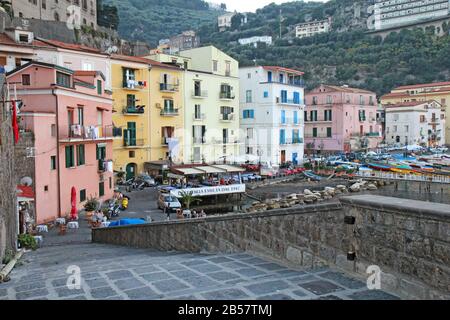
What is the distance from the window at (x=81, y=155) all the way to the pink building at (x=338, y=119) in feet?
149

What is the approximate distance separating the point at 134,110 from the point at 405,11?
13823cm

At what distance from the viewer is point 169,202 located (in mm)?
29938

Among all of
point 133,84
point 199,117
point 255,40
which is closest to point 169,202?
point 133,84

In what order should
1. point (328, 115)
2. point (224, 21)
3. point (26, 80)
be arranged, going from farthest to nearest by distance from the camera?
point (224, 21), point (328, 115), point (26, 80)

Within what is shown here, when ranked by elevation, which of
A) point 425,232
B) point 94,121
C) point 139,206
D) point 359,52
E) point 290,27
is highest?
point 290,27

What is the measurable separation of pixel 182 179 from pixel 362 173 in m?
19.6

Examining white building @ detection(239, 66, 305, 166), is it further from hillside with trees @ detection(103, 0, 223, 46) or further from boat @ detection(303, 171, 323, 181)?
hillside with trees @ detection(103, 0, 223, 46)

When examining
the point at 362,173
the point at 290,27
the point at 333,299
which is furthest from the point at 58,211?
the point at 290,27

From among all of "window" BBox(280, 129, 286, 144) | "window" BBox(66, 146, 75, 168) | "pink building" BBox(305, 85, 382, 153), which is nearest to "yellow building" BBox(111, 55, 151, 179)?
"window" BBox(66, 146, 75, 168)

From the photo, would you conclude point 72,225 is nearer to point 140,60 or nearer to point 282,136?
point 140,60

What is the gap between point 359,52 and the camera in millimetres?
120688

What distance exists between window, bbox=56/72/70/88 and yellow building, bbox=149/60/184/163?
692 inches
